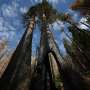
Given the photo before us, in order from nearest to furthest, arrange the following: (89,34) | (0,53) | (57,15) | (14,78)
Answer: (14,78)
(89,34)
(57,15)
(0,53)

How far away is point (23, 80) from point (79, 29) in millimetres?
10258

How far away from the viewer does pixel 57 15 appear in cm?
2155

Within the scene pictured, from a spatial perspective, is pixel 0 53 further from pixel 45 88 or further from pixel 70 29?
pixel 45 88

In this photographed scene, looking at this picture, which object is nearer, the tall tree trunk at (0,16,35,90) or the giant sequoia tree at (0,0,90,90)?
the tall tree trunk at (0,16,35,90)

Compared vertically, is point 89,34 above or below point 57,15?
below

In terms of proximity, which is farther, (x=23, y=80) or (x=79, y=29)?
(x=79, y=29)

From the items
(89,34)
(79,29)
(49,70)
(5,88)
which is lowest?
(5,88)

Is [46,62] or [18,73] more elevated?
[46,62]

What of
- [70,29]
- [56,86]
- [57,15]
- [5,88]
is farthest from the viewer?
[57,15]

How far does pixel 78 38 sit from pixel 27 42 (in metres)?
5.31

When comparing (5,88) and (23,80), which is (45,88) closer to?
(23,80)

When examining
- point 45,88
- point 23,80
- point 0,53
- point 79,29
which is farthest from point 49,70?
point 0,53

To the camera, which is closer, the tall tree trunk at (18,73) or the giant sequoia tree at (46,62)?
the tall tree trunk at (18,73)

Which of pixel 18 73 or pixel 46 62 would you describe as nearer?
pixel 18 73
